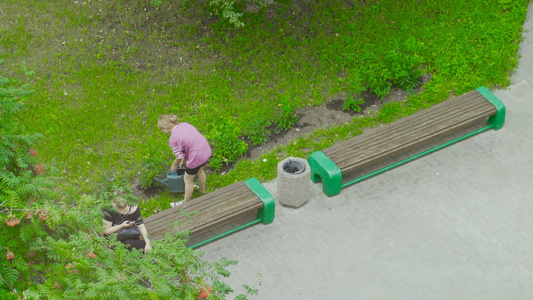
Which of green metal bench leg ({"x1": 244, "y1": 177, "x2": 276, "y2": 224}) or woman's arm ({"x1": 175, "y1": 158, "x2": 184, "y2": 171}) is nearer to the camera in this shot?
green metal bench leg ({"x1": 244, "y1": 177, "x2": 276, "y2": 224})

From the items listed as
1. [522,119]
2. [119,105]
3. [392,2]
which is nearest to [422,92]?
[522,119]

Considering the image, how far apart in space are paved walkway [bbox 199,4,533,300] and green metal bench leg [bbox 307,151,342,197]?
0.15 metres

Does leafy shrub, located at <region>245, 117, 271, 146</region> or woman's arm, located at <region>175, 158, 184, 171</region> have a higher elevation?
woman's arm, located at <region>175, 158, 184, 171</region>

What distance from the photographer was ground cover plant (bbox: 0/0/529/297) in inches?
375

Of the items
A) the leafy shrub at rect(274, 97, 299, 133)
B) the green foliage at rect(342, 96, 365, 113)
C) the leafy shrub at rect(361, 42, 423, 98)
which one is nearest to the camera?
the leafy shrub at rect(274, 97, 299, 133)

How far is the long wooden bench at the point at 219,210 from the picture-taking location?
7855mm

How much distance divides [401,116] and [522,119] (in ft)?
6.07

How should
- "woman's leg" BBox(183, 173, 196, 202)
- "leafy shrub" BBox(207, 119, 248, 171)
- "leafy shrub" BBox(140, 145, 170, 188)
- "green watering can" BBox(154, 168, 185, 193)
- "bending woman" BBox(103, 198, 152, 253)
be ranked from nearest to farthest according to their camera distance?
"bending woman" BBox(103, 198, 152, 253)
"woman's leg" BBox(183, 173, 196, 202)
"green watering can" BBox(154, 168, 185, 193)
"leafy shrub" BBox(140, 145, 170, 188)
"leafy shrub" BBox(207, 119, 248, 171)

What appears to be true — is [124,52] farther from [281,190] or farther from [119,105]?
[281,190]

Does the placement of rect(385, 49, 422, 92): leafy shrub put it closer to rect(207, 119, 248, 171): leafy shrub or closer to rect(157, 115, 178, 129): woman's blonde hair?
rect(207, 119, 248, 171): leafy shrub

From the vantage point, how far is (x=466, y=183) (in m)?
8.91

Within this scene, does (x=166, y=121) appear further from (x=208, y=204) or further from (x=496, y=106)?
(x=496, y=106)

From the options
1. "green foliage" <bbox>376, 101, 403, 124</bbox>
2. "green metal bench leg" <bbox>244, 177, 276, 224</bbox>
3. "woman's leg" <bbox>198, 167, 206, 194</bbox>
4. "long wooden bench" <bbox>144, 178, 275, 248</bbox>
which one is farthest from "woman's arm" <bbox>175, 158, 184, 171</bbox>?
"green foliage" <bbox>376, 101, 403, 124</bbox>

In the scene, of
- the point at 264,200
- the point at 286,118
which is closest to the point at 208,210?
the point at 264,200
